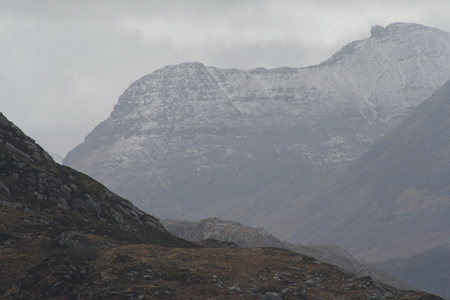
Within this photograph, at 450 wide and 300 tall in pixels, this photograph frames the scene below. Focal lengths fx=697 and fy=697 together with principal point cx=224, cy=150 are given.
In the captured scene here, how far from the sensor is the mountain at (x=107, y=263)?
57.0 m

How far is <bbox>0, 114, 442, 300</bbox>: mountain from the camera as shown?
5697 centimetres

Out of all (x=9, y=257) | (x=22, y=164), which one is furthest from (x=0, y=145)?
(x=9, y=257)

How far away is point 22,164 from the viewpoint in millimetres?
93625

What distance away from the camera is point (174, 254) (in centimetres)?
7019

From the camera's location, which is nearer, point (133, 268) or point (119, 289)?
point (119, 289)

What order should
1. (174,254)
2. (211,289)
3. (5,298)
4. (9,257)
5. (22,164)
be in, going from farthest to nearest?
(22,164), (174,254), (9,257), (211,289), (5,298)

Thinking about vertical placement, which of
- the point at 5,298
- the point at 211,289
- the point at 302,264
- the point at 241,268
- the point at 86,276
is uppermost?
the point at 302,264

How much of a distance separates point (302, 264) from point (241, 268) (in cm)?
844

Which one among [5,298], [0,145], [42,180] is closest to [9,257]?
[5,298]

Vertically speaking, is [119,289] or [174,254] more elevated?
[174,254]

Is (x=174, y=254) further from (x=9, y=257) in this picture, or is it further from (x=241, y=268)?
(x=9, y=257)

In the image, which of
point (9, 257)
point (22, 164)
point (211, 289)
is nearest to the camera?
point (211, 289)

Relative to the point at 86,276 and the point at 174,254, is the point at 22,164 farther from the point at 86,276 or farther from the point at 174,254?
the point at 86,276

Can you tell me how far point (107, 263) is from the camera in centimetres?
6194
